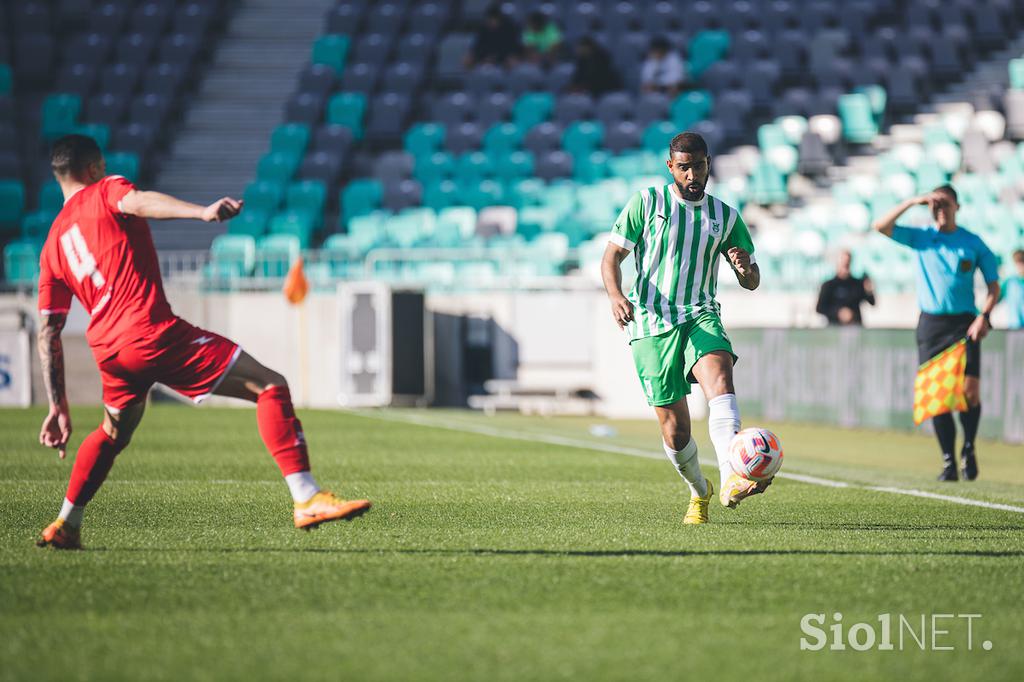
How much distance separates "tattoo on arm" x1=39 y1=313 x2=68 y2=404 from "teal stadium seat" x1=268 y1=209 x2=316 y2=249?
17794 mm

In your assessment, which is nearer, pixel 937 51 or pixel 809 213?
pixel 809 213

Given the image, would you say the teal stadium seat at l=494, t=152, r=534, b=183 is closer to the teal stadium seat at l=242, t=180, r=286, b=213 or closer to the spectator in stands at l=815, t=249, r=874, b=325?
the teal stadium seat at l=242, t=180, r=286, b=213

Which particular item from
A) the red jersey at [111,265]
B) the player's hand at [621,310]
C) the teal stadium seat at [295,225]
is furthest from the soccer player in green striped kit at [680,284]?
the teal stadium seat at [295,225]

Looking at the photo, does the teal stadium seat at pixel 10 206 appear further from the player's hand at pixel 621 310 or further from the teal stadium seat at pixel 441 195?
the player's hand at pixel 621 310

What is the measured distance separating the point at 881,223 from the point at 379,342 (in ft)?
40.3

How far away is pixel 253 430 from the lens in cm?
1667

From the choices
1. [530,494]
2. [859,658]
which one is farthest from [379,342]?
[859,658]

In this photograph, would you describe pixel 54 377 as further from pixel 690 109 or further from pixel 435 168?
pixel 690 109

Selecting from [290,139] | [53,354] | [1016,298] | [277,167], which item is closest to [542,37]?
[290,139]

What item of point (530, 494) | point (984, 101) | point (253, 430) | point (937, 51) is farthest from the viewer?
point (937, 51)

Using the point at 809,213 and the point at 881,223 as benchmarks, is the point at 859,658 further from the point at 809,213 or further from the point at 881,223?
the point at 809,213

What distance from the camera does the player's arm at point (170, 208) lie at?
5.77 m

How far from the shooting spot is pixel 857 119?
25906 millimetres

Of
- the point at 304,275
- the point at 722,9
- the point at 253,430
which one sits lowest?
the point at 253,430
